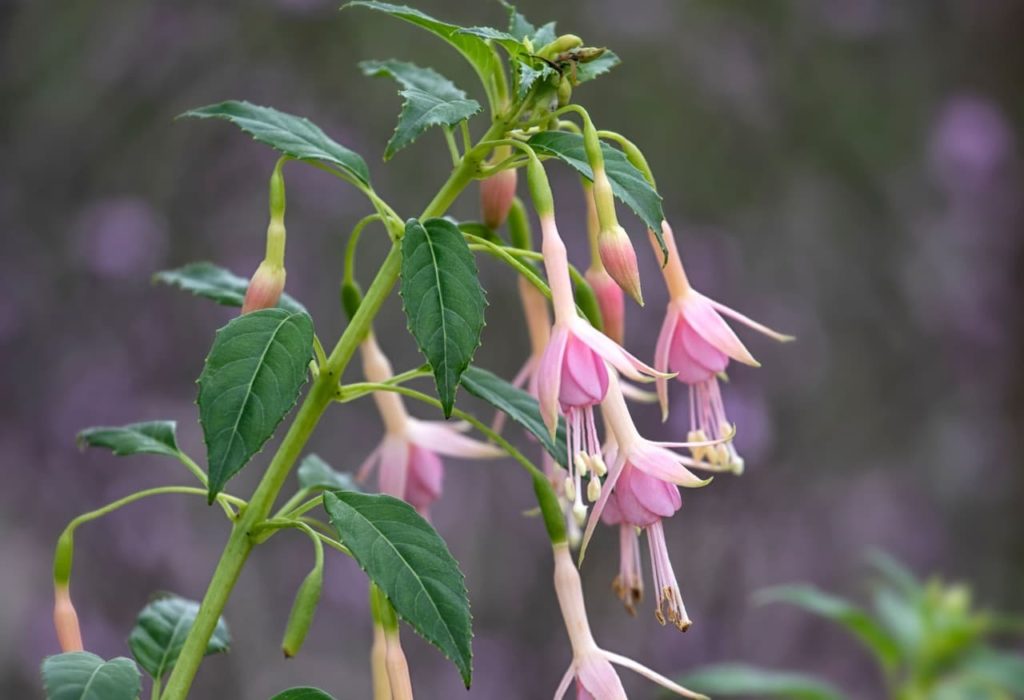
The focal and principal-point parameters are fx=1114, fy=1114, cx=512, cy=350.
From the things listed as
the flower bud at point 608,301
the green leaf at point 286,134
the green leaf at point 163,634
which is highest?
the green leaf at point 286,134

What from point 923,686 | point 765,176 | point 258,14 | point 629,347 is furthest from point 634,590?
point 765,176

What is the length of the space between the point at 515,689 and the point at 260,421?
165 centimetres

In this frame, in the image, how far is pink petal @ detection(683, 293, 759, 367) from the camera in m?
0.63

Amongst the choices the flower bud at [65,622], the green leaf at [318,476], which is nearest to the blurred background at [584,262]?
the green leaf at [318,476]

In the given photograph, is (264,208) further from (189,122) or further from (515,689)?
(515,689)

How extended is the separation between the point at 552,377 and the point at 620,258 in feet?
0.24

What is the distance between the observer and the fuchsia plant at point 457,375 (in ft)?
1.70

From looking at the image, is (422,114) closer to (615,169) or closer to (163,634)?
(615,169)

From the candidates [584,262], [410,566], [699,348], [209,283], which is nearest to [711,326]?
[699,348]

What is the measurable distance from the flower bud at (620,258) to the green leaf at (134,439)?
30cm

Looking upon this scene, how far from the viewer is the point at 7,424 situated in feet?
6.00

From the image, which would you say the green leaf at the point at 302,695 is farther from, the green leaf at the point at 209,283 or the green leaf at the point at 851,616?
the green leaf at the point at 851,616

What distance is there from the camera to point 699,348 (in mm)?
640

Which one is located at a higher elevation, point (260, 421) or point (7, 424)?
point (260, 421)
